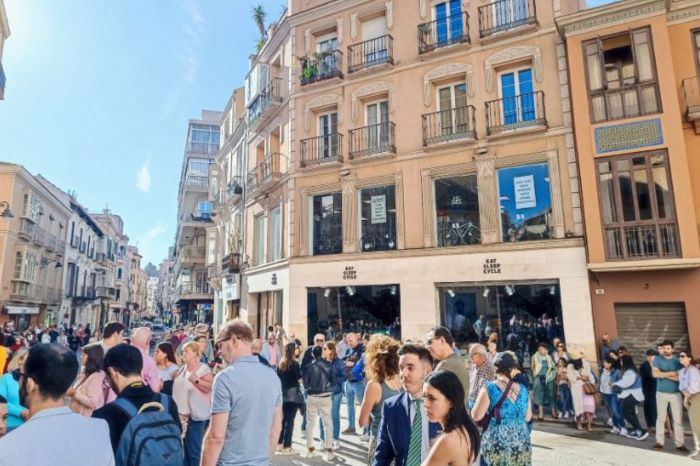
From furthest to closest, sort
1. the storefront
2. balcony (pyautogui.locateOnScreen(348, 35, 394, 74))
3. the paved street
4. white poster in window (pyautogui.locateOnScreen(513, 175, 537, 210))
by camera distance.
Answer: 1. balcony (pyautogui.locateOnScreen(348, 35, 394, 74))
2. white poster in window (pyautogui.locateOnScreen(513, 175, 537, 210))
3. the storefront
4. the paved street

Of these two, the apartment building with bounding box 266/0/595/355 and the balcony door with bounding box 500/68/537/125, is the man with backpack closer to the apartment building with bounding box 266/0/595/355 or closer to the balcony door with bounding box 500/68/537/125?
the apartment building with bounding box 266/0/595/355

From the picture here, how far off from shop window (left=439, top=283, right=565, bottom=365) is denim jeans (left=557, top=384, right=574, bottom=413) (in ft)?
7.56

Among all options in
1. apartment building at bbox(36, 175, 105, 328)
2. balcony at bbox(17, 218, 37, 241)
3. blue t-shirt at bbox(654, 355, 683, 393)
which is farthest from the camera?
Answer: apartment building at bbox(36, 175, 105, 328)

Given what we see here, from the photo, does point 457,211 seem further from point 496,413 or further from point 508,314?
point 496,413

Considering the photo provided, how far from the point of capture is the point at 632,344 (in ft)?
39.2

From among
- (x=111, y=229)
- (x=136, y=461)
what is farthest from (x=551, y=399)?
(x=111, y=229)

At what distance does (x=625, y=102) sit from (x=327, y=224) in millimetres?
10354

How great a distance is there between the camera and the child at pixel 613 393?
30.5ft

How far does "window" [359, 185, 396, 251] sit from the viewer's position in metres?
15.7

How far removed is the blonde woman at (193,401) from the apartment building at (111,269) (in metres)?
50.0

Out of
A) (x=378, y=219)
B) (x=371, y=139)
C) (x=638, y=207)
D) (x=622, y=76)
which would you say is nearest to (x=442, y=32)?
(x=371, y=139)

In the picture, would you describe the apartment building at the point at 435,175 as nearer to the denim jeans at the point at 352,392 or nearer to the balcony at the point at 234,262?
the balcony at the point at 234,262

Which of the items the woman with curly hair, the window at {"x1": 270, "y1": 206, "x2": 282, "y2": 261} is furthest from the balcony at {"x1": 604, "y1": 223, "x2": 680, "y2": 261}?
the window at {"x1": 270, "y1": 206, "x2": 282, "y2": 261}

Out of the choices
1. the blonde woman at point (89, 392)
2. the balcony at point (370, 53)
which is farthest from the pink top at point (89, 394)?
the balcony at point (370, 53)
